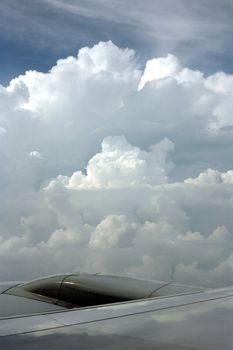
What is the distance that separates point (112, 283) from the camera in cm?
1385

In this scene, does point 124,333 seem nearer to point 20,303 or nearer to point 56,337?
point 56,337

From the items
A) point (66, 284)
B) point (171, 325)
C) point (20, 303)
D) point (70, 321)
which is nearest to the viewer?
point (171, 325)

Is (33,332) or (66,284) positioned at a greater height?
(66,284)

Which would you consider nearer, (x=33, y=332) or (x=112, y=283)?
(x=33, y=332)

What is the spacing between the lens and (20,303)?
39.9 feet

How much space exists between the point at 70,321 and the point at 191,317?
171 cm

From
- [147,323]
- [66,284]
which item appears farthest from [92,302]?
[147,323]

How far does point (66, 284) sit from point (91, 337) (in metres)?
7.79

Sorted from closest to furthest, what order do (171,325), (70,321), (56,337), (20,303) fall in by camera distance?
(56,337) < (171,325) < (70,321) < (20,303)

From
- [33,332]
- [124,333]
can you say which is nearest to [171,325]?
[124,333]

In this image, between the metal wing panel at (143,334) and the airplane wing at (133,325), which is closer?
the metal wing panel at (143,334)

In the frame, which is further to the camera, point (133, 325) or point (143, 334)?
point (133, 325)

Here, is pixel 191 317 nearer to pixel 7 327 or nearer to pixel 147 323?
pixel 147 323

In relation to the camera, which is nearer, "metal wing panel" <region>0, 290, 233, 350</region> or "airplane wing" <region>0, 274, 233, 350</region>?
"metal wing panel" <region>0, 290, 233, 350</region>
